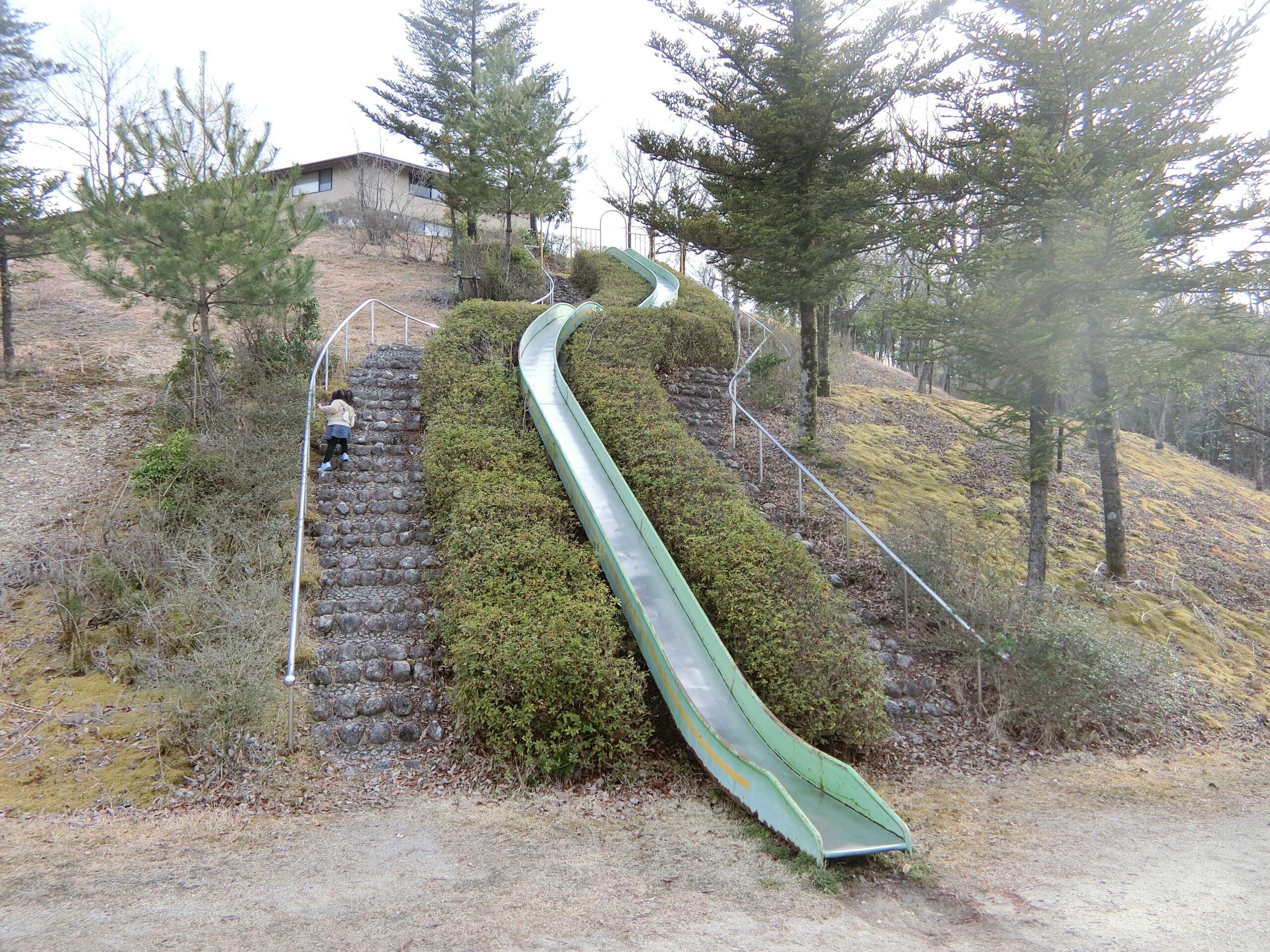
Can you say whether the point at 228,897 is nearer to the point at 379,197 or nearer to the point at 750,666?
the point at 750,666

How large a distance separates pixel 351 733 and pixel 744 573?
433 centimetres

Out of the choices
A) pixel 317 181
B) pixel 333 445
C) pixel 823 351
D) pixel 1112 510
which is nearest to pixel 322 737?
pixel 333 445

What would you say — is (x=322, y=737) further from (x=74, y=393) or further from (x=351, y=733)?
(x=74, y=393)

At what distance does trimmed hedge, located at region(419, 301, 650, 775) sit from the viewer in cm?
682

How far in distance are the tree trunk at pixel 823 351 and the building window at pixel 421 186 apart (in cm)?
2009

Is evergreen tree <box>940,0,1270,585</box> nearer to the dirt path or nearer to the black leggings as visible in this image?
the dirt path

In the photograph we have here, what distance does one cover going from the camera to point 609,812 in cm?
636

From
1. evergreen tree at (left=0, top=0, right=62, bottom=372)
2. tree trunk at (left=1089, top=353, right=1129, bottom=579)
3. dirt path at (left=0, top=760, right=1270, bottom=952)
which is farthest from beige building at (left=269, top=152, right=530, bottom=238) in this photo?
dirt path at (left=0, top=760, right=1270, bottom=952)

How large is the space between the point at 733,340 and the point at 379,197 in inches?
829

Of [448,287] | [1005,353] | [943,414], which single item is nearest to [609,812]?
[1005,353]

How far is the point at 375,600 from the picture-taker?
28.9 feet

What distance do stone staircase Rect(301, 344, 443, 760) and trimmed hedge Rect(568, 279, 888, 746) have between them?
3.02 metres

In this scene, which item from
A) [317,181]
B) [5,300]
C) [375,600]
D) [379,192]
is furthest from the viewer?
[317,181]

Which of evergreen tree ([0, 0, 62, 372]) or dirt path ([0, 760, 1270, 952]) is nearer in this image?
dirt path ([0, 760, 1270, 952])
